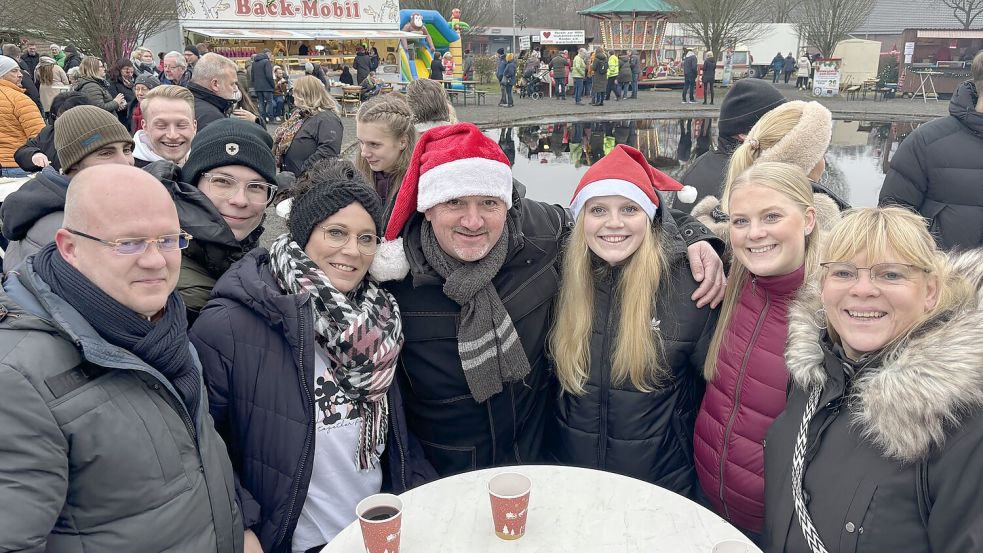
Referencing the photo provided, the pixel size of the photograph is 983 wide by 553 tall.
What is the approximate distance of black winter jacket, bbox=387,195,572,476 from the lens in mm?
2652

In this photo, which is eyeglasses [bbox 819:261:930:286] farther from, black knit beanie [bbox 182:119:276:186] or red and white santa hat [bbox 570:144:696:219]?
black knit beanie [bbox 182:119:276:186]

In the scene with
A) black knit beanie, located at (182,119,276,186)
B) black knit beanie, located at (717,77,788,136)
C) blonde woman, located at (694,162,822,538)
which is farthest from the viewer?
black knit beanie, located at (717,77,788,136)

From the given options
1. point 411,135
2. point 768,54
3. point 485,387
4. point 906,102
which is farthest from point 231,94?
point 768,54

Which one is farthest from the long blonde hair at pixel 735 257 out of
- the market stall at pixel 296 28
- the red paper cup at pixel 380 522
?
the market stall at pixel 296 28

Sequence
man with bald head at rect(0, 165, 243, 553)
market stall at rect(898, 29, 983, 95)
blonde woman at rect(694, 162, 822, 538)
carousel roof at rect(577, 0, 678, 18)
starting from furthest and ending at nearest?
1. carousel roof at rect(577, 0, 678, 18)
2. market stall at rect(898, 29, 983, 95)
3. blonde woman at rect(694, 162, 822, 538)
4. man with bald head at rect(0, 165, 243, 553)

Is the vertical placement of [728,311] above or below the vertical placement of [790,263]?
below

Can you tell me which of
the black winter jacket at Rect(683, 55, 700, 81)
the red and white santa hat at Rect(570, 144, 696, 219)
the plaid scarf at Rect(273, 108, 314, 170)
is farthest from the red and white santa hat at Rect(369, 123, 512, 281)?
the black winter jacket at Rect(683, 55, 700, 81)

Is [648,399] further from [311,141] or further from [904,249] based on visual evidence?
[311,141]

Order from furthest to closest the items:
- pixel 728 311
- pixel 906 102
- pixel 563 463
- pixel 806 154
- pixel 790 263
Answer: pixel 906 102
pixel 806 154
pixel 563 463
pixel 728 311
pixel 790 263

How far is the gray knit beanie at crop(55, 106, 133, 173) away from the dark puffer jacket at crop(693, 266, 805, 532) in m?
3.47

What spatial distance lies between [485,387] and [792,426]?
1.15 m

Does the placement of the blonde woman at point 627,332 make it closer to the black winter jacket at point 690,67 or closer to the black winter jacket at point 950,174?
the black winter jacket at point 950,174

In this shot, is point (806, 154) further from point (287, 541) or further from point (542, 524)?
point (287, 541)

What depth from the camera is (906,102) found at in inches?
923
